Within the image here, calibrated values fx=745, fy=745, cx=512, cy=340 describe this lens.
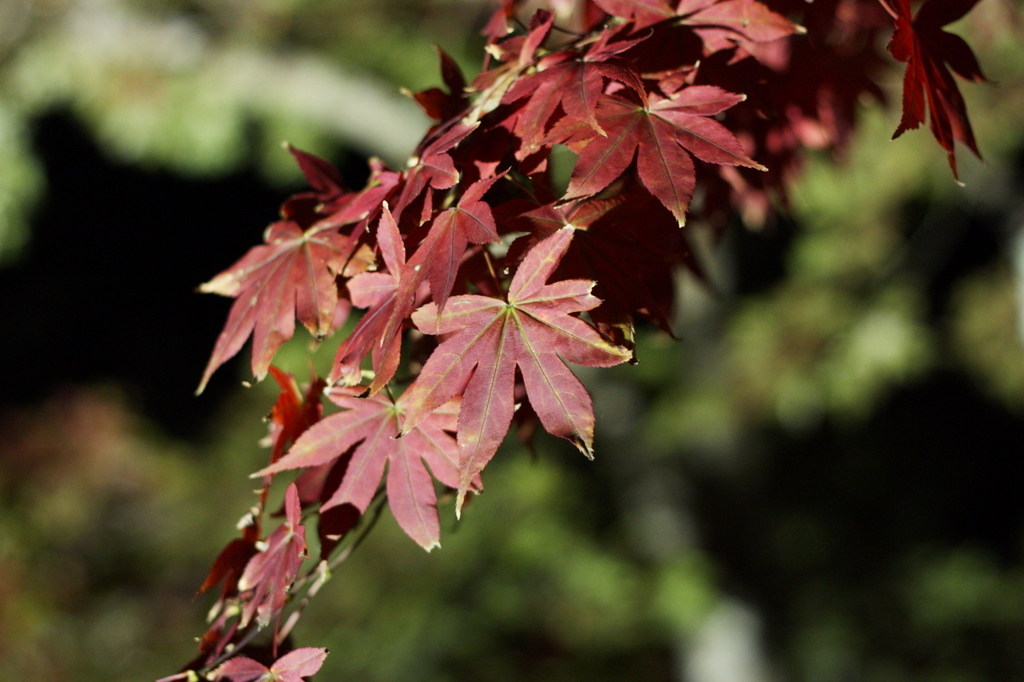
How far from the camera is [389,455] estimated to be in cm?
60

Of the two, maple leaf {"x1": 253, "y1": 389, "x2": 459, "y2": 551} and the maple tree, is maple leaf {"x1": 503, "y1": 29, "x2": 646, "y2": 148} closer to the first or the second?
the maple tree

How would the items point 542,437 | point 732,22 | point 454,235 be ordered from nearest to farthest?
point 454,235 → point 732,22 → point 542,437

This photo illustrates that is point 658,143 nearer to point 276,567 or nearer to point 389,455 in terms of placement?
point 389,455

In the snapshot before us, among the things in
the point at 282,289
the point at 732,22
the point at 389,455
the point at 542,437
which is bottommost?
the point at 542,437

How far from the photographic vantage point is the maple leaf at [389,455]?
0.58 m

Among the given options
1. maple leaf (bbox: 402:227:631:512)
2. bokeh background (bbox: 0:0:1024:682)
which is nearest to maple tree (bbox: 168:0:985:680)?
maple leaf (bbox: 402:227:631:512)

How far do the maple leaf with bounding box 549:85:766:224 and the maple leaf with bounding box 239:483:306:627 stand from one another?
332mm

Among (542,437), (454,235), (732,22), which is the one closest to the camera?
(454,235)

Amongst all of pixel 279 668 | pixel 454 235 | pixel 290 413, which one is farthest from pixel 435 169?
pixel 279 668

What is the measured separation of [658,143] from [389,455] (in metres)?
0.32

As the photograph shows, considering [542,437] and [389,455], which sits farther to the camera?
[542,437]

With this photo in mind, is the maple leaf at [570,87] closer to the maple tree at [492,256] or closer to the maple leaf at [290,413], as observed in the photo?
the maple tree at [492,256]

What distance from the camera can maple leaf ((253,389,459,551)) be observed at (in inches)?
23.0

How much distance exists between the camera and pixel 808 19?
29.7 inches
